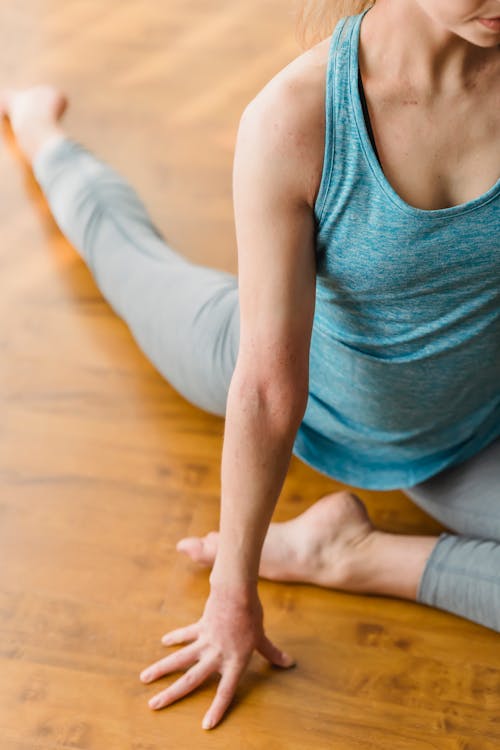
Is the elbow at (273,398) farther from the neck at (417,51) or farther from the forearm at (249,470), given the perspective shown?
the neck at (417,51)

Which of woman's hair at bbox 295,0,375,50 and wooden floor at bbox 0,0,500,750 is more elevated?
woman's hair at bbox 295,0,375,50

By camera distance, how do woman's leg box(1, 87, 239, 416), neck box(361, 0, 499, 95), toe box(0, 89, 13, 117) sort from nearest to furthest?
neck box(361, 0, 499, 95), woman's leg box(1, 87, 239, 416), toe box(0, 89, 13, 117)

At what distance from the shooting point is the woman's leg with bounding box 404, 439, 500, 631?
4.06 feet

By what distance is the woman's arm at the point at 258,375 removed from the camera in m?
0.90

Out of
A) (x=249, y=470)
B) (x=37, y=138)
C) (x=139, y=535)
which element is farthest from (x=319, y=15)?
(x=37, y=138)

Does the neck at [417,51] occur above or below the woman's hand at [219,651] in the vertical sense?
above

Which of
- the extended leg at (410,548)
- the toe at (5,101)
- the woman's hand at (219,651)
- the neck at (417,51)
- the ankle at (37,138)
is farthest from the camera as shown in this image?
the toe at (5,101)

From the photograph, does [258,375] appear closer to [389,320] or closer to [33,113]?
[389,320]

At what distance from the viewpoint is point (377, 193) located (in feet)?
3.00

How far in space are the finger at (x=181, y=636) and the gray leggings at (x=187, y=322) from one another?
284mm

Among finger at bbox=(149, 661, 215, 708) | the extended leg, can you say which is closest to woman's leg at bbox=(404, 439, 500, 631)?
the extended leg

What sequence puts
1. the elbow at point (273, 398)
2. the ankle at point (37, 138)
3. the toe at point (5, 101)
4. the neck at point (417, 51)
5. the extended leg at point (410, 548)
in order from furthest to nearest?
1. the toe at point (5, 101)
2. the ankle at point (37, 138)
3. the extended leg at point (410, 548)
4. the elbow at point (273, 398)
5. the neck at point (417, 51)

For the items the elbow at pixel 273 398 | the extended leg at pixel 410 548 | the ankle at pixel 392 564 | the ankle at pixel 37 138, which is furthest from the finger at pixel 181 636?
the ankle at pixel 37 138

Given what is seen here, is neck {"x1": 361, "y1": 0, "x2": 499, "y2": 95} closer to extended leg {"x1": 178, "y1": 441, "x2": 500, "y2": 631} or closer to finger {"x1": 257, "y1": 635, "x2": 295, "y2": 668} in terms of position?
extended leg {"x1": 178, "y1": 441, "x2": 500, "y2": 631}
